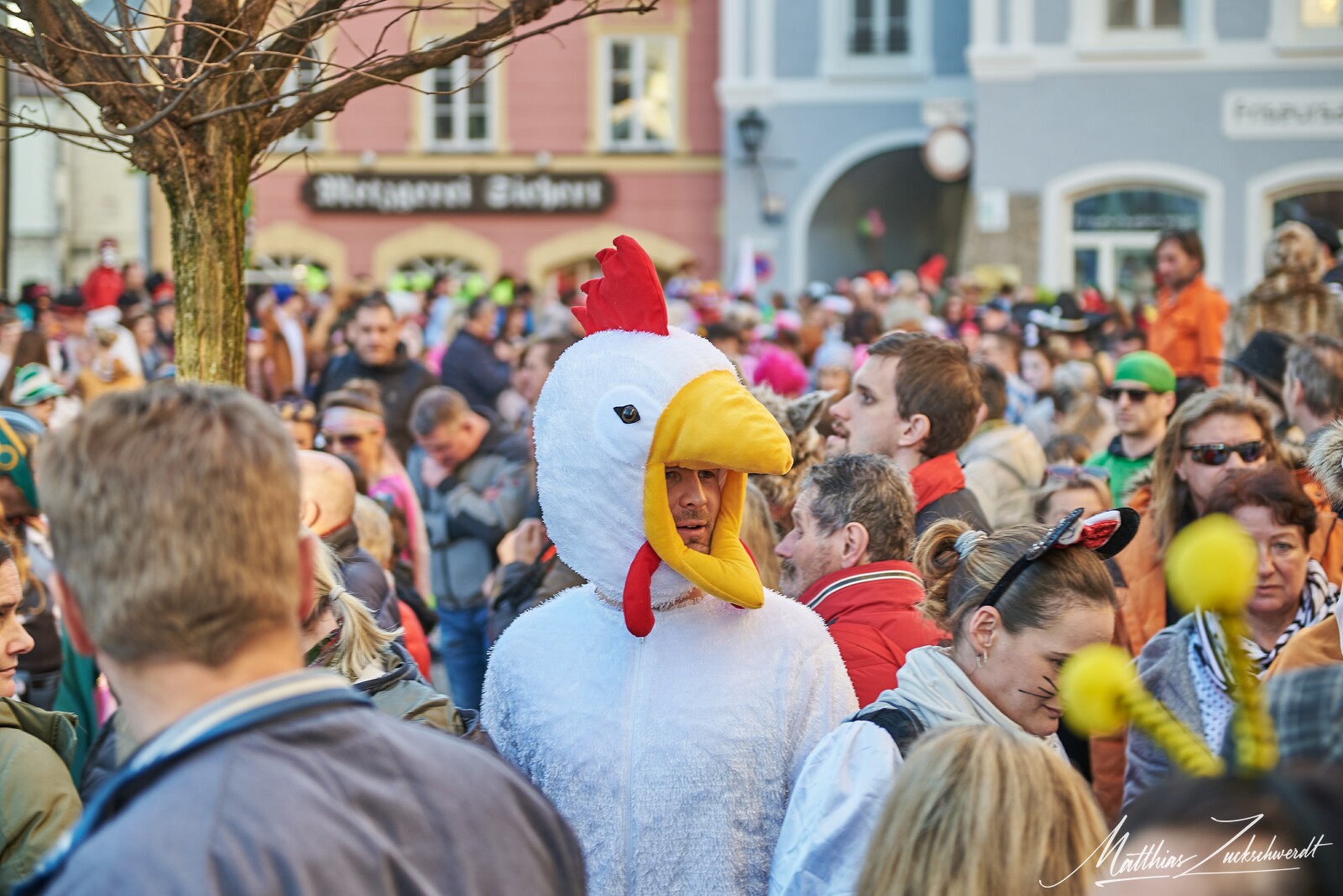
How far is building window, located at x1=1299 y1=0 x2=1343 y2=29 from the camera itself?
1906cm

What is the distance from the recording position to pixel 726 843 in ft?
8.30

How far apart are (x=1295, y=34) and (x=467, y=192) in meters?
12.6

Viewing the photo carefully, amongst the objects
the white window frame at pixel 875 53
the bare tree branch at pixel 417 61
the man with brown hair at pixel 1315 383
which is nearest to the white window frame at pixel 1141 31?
the white window frame at pixel 875 53

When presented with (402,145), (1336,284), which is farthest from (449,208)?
(1336,284)

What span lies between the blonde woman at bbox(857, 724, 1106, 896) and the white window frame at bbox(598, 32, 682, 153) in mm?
22938

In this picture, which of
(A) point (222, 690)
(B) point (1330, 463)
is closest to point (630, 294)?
(A) point (222, 690)

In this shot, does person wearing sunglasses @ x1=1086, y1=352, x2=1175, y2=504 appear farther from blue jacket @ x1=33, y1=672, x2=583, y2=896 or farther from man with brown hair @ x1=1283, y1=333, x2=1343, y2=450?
blue jacket @ x1=33, y1=672, x2=583, y2=896

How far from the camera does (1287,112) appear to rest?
1936cm

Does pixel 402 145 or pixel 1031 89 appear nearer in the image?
pixel 1031 89

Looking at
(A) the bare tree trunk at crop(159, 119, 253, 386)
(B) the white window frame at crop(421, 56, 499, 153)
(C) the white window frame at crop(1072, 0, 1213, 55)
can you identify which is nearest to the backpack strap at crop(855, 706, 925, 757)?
(A) the bare tree trunk at crop(159, 119, 253, 386)

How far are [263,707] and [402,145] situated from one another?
79.0 ft

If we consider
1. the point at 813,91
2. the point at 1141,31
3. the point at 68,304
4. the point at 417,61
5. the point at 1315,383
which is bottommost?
the point at 1315,383

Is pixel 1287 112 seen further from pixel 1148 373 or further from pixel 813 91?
pixel 1148 373

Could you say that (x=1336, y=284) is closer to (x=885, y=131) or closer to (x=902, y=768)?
(x=902, y=768)
